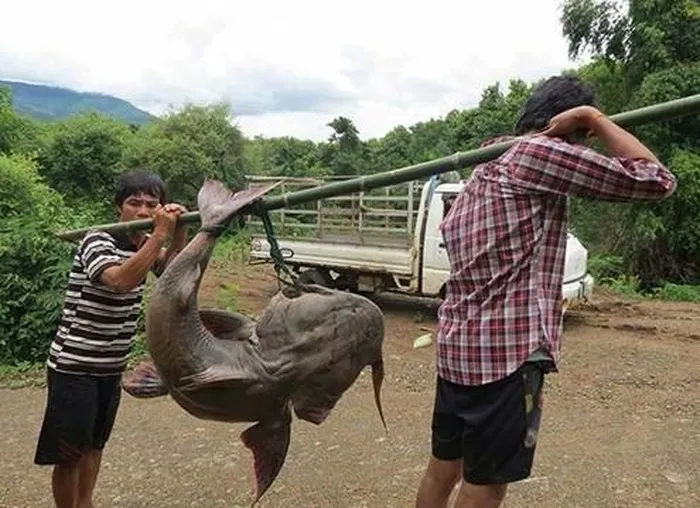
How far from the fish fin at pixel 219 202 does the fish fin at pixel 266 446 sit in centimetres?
59

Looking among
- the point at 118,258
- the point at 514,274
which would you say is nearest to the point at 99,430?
the point at 118,258

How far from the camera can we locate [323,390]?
7.23 ft

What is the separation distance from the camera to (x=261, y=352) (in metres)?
2.17

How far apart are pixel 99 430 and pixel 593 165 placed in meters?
2.36

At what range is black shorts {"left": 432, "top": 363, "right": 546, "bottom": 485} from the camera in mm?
2348

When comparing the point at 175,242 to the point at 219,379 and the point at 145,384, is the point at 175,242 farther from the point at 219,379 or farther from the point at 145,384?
the point at 219,379

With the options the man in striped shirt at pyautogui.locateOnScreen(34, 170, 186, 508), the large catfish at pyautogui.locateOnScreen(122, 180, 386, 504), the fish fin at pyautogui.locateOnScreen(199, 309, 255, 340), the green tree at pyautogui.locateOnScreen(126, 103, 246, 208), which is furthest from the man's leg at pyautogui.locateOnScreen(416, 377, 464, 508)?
the green tree at pyautogui.locateOnScreen(126, 103, 246, 208)

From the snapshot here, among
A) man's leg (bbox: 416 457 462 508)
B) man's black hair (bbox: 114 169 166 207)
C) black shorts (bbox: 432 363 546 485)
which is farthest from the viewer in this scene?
man's black hair (bbox: 114 169 166 207)

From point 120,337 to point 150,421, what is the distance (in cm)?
298

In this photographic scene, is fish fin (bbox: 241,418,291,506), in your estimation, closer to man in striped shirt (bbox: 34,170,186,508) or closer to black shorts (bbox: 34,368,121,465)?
man in striped shirt (bbox: 34,170,186,508)

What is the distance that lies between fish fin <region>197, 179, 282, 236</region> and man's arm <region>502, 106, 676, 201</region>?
78 cm

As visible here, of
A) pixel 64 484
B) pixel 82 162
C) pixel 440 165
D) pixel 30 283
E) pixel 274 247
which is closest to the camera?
pixel 440 165

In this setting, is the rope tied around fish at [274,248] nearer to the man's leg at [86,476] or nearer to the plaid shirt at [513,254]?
the plaid shirt at [513,254]

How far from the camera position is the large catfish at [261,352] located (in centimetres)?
212
